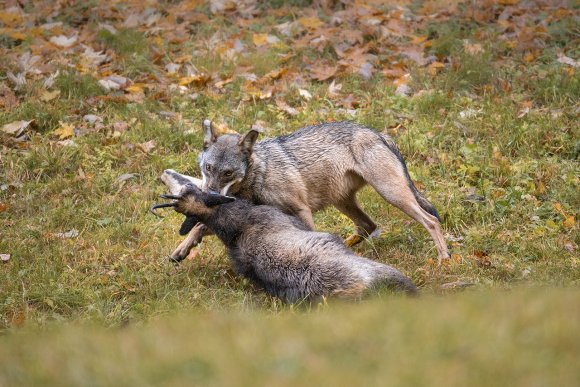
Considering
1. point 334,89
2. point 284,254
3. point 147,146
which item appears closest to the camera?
point 284,254

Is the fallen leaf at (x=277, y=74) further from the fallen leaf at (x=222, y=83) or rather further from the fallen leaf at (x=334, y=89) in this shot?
the fallen leaf at (x=334, y=89)

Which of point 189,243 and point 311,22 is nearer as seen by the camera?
point 189,243

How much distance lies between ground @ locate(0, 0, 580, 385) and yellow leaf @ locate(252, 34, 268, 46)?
0.06 metres

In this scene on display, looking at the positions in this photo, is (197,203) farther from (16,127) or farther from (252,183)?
(16,127)

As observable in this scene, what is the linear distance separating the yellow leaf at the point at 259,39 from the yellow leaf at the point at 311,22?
87 cm

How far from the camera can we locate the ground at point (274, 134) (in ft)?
12.6

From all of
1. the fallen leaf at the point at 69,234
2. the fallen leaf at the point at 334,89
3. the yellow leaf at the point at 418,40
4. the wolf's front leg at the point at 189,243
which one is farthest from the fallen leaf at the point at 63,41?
the wolf's front leg at the point at 189,243

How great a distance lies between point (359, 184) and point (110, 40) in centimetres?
648

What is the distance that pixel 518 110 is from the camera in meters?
11.4

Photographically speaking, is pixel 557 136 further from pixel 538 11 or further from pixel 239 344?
pixel 239 344

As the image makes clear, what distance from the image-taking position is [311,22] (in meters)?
14.5

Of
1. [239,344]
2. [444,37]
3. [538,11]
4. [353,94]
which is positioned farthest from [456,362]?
[538,11]

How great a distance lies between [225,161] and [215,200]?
683 mm

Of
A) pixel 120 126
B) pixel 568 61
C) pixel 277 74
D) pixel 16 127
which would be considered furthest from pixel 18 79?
pixel 568 61
